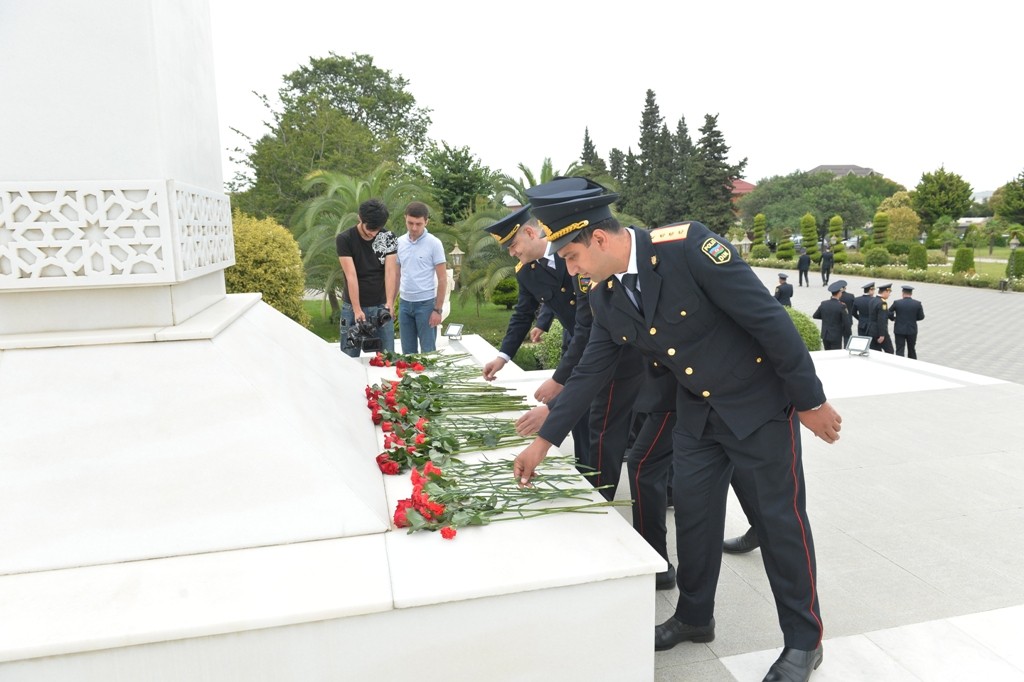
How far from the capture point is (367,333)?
5.98 m

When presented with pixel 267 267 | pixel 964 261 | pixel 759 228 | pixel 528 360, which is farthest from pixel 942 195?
pixel 267 267

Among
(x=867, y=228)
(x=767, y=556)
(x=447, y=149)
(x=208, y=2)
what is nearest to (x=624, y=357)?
(x=767, y=556)

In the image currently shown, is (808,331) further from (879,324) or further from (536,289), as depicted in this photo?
(536,289)

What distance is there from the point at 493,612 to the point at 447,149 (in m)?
19.9

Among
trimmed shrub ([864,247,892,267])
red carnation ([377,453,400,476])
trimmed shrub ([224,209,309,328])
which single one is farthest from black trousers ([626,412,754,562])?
trimmed shrub ([864,247,892,267])

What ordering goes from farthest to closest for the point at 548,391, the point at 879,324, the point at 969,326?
the point at 969,326, the point at 879,324, the point at 548,391

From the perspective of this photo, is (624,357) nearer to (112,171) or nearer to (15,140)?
(112,171)

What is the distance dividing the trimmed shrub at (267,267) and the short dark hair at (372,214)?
452 centimetres

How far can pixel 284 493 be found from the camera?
7.59ft

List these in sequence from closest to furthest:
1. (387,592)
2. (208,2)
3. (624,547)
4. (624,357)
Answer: (387,592) < (624,547) < (624,357) < (208,2)

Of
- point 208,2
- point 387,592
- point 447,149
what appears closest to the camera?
point 387,592

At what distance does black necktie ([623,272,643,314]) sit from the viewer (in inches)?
94.4

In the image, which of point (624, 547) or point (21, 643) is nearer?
point (21, 643)

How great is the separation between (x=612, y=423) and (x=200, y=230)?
202 centimetres
